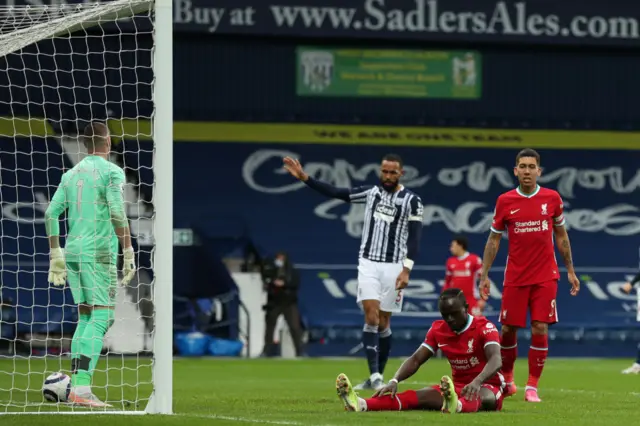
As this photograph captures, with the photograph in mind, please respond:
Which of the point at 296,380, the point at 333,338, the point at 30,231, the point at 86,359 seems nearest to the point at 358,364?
the point at 333,338

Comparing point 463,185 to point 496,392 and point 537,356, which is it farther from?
point 496,392

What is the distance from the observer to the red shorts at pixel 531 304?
11.6 m

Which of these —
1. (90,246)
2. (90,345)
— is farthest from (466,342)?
(90,246)

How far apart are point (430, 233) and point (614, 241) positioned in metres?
3.94

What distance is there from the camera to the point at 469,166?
91.9ft

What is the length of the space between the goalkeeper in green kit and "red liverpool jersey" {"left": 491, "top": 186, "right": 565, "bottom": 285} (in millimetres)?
3406

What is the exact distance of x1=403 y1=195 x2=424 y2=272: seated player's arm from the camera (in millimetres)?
12984

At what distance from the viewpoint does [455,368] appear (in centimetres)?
994

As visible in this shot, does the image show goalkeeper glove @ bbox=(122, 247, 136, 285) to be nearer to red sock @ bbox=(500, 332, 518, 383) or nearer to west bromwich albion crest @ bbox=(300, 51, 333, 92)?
red sock @ bbox=(500, 332, 518, 383)

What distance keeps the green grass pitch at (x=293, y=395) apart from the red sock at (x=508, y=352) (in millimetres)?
245

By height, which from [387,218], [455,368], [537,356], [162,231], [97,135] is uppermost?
[97,135]

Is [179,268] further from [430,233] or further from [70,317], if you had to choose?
[430,233]

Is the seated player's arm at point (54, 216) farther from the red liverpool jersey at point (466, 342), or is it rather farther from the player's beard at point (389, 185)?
the player's beard at point (389, 185)

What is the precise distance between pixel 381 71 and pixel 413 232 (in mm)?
14327
